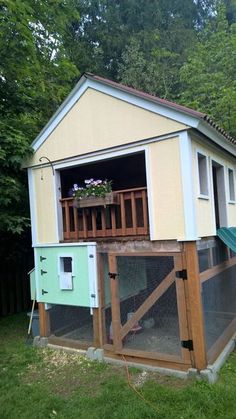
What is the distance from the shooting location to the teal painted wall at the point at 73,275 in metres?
5.83

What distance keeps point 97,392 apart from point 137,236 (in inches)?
90.5

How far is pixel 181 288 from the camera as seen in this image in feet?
16.4

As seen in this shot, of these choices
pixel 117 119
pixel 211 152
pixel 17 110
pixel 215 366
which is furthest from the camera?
pixel 17 110

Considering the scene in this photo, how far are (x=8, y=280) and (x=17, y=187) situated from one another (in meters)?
3.32

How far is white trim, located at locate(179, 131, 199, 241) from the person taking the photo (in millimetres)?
4949

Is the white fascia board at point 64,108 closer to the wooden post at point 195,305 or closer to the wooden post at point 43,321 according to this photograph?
the wooden post at point 43,321

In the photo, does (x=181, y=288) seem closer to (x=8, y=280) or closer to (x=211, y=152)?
(x=211, y=152)

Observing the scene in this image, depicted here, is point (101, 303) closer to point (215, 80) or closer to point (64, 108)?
point (64, 108)

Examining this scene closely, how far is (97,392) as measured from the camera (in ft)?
15.0

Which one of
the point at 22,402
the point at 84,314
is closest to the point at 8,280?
the point at 84,314

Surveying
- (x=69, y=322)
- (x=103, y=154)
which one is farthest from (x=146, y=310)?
(x=103, y=154)

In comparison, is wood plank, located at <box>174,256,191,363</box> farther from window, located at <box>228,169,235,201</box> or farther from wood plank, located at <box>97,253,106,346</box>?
window, located at <box>228,169,235,201</box>

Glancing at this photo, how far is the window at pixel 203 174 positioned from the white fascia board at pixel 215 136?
1.26 feet

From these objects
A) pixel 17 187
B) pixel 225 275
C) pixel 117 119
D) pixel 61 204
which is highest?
pixel 117 119
